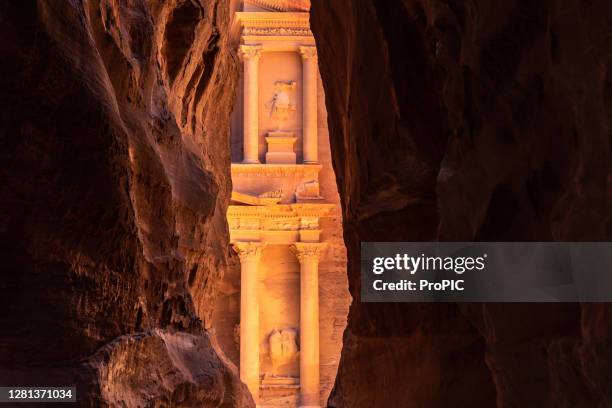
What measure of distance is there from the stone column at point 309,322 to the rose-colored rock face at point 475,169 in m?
12.6

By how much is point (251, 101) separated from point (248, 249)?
4.07 meters

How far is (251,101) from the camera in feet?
75.8

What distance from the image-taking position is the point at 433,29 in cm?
566

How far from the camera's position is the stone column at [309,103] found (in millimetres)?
22984

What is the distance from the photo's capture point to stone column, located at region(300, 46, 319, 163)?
75.4 feet

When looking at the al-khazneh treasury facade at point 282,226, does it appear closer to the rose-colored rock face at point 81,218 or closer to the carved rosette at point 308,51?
the carved rosette at point 308,51

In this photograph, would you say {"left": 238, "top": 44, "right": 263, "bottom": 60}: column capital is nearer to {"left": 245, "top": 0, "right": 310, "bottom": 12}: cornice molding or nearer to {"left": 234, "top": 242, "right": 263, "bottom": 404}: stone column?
{"left": 245, "top": 0, "right": 310, "bottom": 12}: cornice molding

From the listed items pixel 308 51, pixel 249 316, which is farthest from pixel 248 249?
pixel 308 51

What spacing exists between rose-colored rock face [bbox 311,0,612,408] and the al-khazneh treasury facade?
503 inches

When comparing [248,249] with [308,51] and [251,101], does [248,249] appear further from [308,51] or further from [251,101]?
[308,51]

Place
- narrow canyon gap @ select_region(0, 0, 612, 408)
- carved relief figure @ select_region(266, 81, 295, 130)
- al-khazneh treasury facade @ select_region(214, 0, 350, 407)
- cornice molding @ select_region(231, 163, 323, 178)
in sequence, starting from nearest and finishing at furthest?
narrow canyon gap @ select_region(0, 0, 612, 408)
al-khazneh treasury facade @ select_region(214, 0, 350, 407)
cornice molding @ select_region(231, 163, 323, 178)
carved relief figure @ select_region(266, 81, 295, 130)

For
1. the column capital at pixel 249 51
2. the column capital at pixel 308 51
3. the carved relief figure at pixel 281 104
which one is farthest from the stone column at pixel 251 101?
the column capital at pixel 308 51

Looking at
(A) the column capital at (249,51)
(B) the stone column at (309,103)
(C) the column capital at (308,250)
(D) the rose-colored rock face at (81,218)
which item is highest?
(A) the column capital at (249,51)

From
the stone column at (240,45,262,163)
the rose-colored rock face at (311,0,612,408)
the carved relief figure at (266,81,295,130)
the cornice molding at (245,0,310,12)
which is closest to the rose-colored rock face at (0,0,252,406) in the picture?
the rose-colored rock face at (311,0,612,408)
